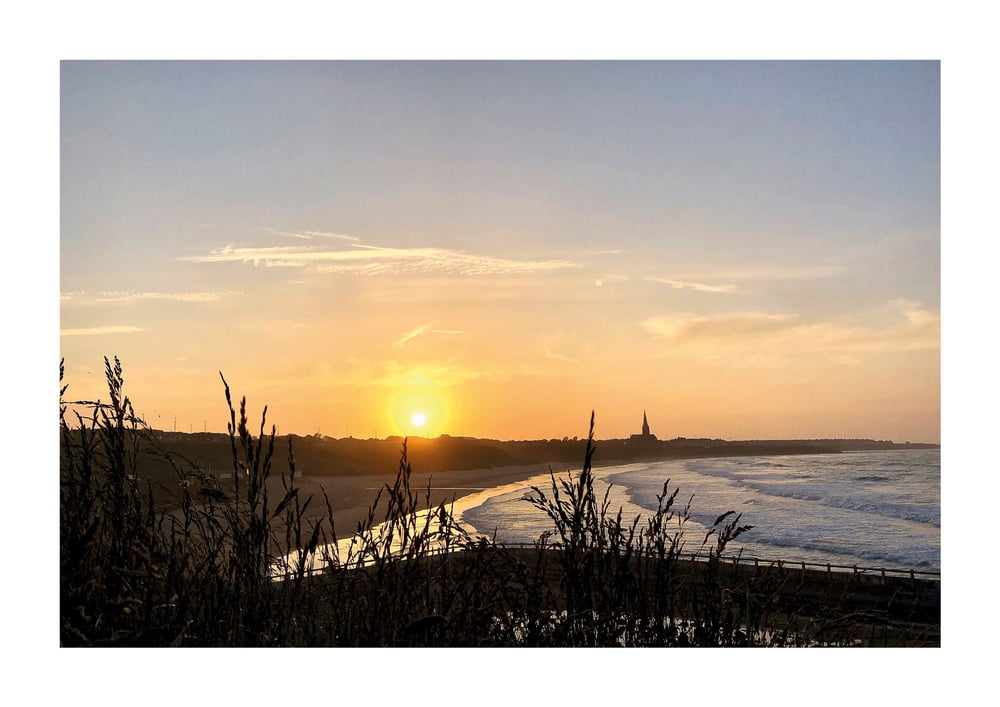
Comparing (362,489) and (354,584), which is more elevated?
(354,584)

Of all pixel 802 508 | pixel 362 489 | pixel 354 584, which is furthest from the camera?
pixel 802 508

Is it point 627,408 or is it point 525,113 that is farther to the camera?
point 627,408

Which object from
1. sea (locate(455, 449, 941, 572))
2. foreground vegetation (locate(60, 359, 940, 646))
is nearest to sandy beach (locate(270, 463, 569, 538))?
sea (locate(455, 449, 941, 572))

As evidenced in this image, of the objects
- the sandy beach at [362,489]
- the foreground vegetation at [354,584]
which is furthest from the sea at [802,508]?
the foreground vegetation at [354,584]

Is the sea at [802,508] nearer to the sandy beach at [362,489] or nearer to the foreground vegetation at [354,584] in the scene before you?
the sandy beach at [362,489]

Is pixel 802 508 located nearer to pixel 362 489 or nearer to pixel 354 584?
pixel 362 489

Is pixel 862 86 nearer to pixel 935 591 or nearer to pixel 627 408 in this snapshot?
pixel 627 408

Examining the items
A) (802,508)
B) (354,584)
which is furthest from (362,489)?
(354,584)
